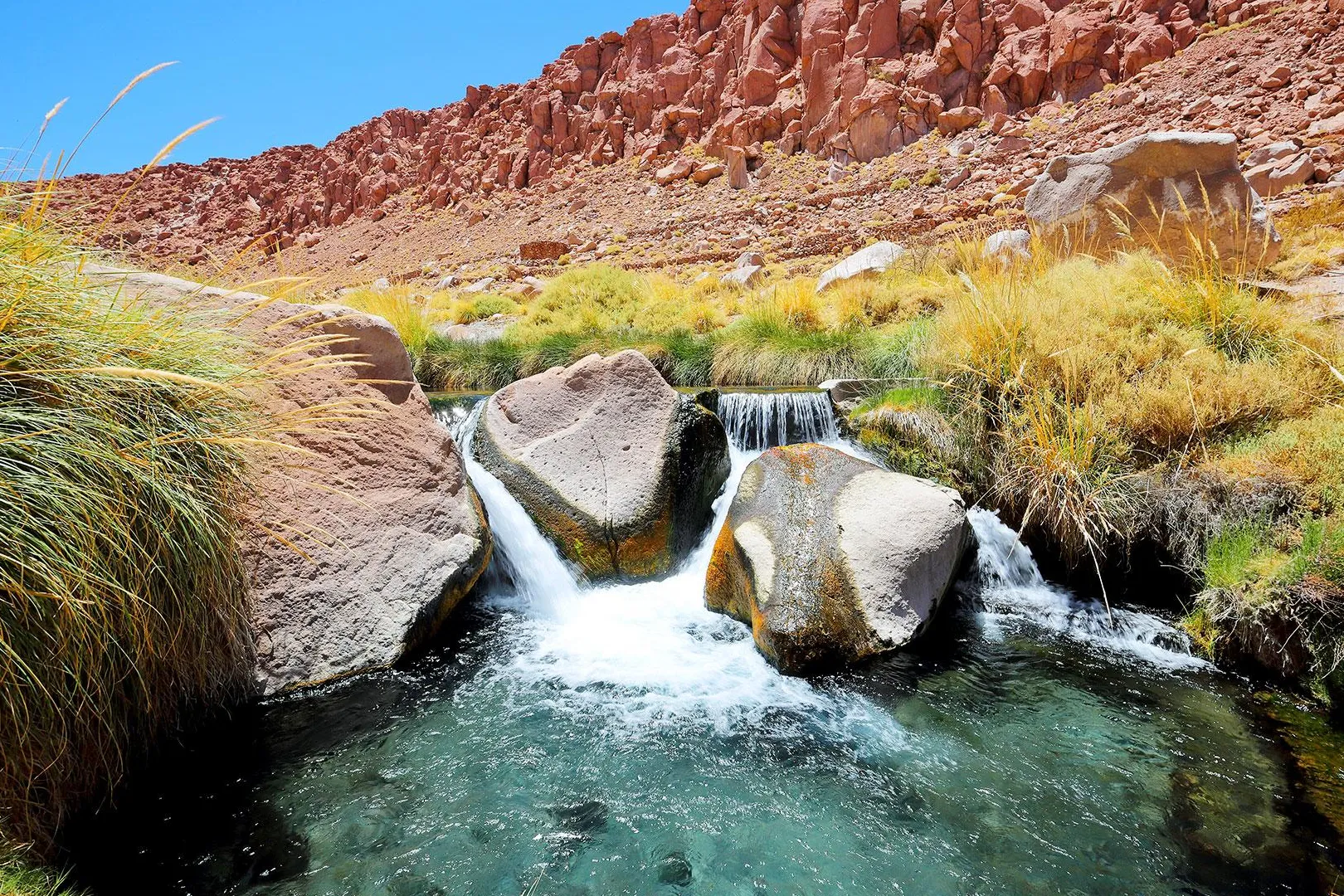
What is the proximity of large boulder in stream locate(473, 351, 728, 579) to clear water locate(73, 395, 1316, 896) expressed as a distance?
33.3 inches

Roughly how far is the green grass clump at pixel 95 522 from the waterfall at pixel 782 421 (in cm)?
402

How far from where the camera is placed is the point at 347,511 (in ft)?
12.0

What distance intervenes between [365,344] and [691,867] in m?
3.34

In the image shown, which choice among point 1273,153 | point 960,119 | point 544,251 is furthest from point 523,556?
point 960,119

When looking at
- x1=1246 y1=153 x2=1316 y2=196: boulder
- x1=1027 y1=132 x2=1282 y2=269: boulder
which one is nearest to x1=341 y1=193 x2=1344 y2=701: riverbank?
x1=1027 y1=132 x2=1282 y2=269: boulder

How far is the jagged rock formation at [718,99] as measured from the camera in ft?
87.5

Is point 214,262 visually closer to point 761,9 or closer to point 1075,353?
point 1075,353

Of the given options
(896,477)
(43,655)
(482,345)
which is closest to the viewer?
(43,655)

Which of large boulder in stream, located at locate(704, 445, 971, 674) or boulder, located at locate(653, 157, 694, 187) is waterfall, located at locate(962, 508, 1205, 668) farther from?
boulder, located at locate(653, 157, 694, 187)

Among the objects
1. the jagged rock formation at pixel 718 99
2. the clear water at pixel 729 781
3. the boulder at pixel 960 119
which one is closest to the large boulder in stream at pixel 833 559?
the clear water at pixel 729 781

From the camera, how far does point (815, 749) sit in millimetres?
3035

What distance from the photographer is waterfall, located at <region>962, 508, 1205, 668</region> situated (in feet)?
13.0

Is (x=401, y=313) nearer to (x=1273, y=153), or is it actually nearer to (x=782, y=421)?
(x=782, y=421)

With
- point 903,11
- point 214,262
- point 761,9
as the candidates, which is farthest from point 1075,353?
point 761,9
